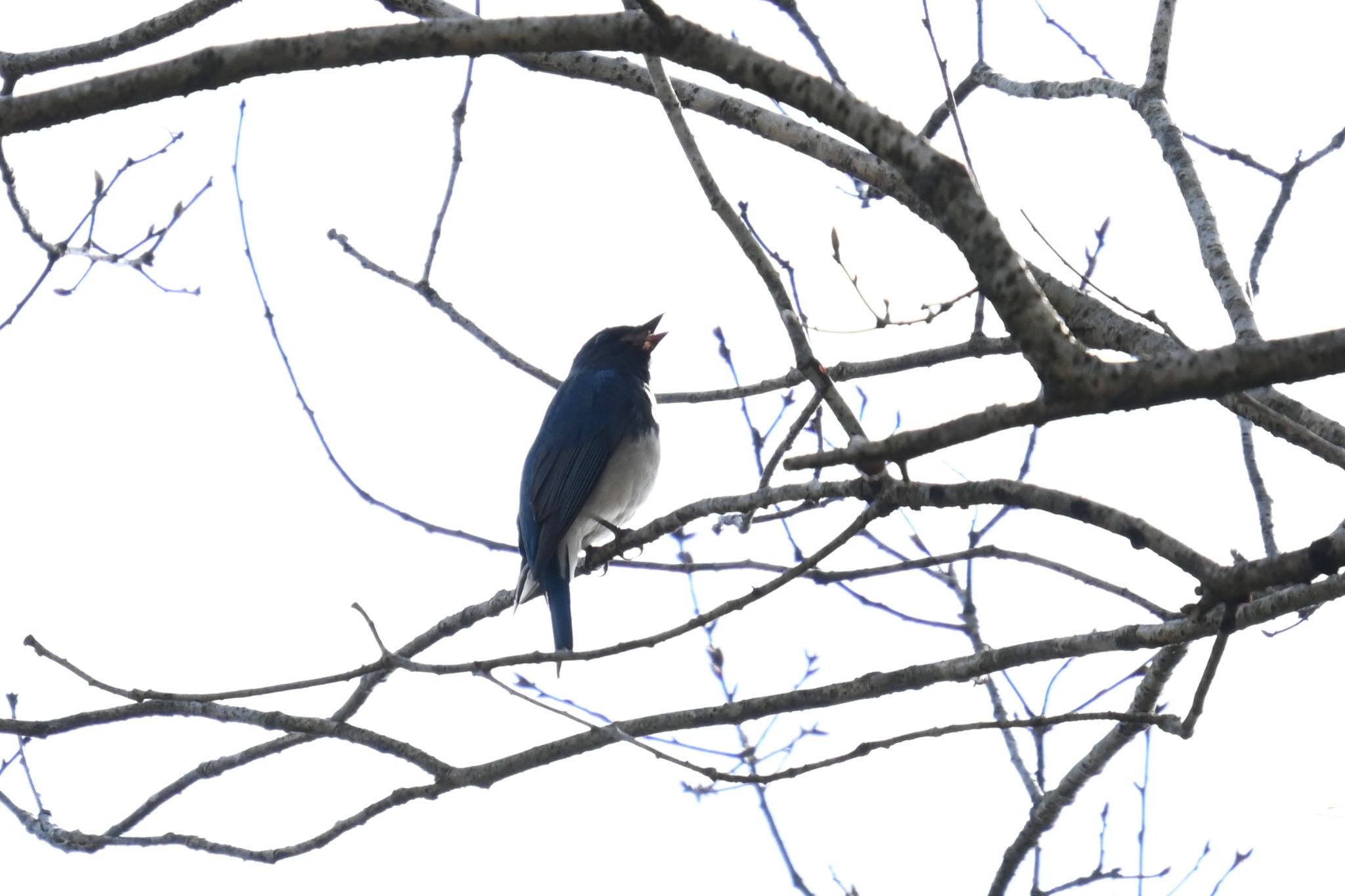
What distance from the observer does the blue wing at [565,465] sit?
641 centimetres

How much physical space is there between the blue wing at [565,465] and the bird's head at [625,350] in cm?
16

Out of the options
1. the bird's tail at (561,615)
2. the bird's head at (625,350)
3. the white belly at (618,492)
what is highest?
the bird's head at (625,350)

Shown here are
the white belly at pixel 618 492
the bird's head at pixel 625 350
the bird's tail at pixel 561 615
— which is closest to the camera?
the bird's tail at pixel 561 615

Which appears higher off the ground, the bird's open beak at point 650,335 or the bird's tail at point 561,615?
the bird's open beak at point 650,335

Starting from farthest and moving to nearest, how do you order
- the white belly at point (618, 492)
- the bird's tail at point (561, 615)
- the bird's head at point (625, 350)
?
the bird's head at point (625, 350)
the white belly at point (618, 492)
the bird's tail at point (561, 615)

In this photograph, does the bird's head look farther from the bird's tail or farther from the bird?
the bird's tail

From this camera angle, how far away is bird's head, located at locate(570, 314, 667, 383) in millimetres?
7652

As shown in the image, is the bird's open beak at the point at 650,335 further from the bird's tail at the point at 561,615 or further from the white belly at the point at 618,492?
the bird's tail at the point at 561,615

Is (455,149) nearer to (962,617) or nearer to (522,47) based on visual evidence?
(962,617)

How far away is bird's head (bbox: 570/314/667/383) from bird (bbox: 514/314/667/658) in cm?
8

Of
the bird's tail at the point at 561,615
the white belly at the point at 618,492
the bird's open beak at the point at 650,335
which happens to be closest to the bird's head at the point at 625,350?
the bird's open beak at the point at 650,335

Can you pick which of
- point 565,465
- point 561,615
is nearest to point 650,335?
point 565,465

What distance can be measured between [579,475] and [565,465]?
0.12 metres

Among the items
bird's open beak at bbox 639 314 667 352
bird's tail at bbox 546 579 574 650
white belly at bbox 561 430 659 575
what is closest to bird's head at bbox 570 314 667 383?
bird's open beak at bbox 639 314 667 352
